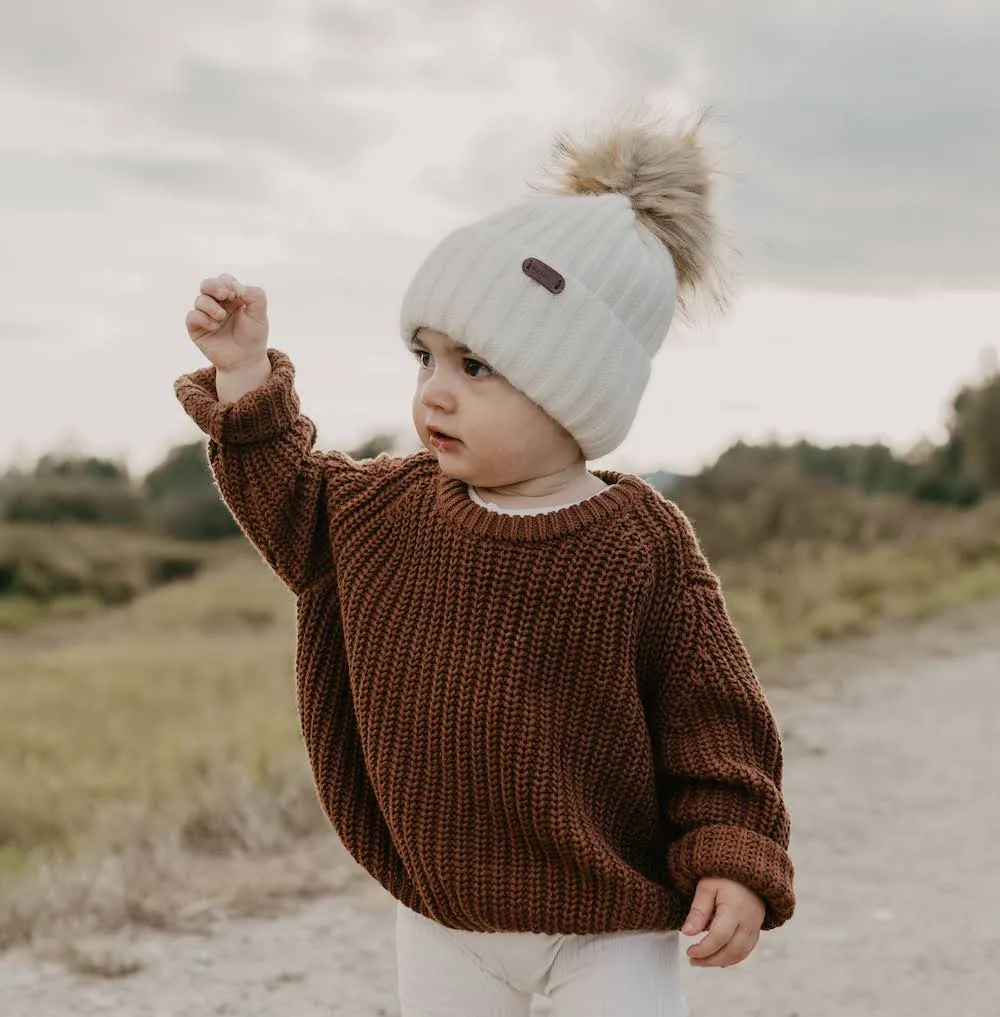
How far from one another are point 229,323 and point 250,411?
15cm

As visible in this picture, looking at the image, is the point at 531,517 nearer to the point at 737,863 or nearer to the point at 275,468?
the point at 275,468

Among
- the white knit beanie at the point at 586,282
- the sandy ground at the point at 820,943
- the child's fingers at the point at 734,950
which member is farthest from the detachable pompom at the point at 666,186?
the sandy ground at the point at 820,943

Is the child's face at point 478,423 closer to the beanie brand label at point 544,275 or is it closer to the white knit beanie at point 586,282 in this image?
the white knit beanie at point 586,282

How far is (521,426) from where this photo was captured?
1.91 meters

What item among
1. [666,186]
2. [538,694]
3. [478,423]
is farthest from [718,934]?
[666,186]

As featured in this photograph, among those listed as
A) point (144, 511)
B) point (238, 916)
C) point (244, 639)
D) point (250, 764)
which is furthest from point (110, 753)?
point (144, 511)

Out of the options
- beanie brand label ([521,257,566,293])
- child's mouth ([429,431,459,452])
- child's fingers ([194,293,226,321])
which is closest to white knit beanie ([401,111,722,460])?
beanie brand label ([521,257,566,293])

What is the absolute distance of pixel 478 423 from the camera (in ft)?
6.17

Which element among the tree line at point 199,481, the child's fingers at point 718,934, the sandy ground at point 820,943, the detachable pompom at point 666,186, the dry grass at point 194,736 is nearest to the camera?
the child's fingers at point 718,934

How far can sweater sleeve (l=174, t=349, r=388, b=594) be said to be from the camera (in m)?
1.96

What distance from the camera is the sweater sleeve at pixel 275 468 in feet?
6.43

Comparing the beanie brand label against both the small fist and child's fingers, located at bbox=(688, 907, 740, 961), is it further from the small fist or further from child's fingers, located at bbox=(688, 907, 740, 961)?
child's fingers, located at bbox=(688, 907, 740, 961)

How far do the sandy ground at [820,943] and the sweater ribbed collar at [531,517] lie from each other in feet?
6.01

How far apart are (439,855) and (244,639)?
33.7ft
